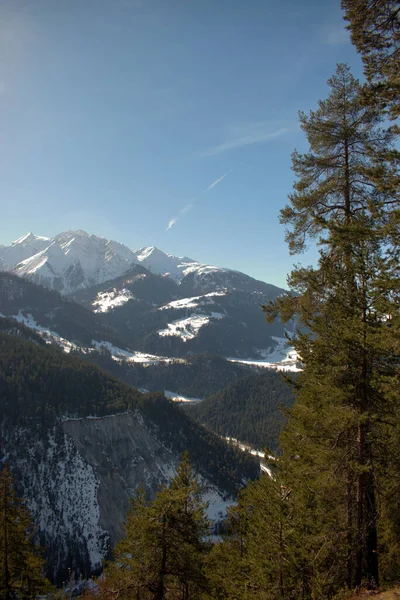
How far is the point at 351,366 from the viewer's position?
1362 cm

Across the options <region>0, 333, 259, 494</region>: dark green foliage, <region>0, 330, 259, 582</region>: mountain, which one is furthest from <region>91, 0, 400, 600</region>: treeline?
<region>0, 333, 259, 494</region>: dark green foliage

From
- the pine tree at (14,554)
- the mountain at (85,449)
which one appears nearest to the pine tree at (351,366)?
the pine tree at (14,554)

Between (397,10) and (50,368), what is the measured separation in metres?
188

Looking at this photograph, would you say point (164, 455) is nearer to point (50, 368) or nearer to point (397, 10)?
Result: point (50, 368)

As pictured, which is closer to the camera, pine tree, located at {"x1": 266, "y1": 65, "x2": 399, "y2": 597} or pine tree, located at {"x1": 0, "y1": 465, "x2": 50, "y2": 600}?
pine tree, located at {"x1": 266, "y1": 65, "x2": 399, "y2": 597}

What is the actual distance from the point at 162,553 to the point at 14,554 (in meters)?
11.7

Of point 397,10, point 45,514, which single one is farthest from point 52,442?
point 397,10

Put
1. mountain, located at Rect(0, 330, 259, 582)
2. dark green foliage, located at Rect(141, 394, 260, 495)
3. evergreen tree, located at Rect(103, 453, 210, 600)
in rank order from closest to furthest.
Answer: evergreen tree, located at Rect(103, 453, 210, 600), mountain, located at Rect(0, 330, 259, 582), dark green foliage, located at Rect(141, 394, 260, 495)

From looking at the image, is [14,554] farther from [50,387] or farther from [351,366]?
[50,387]

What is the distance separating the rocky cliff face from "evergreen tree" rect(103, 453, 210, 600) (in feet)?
291

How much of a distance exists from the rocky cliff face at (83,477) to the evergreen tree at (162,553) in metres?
88.6

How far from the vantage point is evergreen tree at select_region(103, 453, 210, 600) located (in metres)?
16.5

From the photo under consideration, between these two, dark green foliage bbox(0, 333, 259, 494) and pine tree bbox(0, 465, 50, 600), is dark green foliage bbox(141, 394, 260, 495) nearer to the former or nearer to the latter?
dark green foliage bbox(0, 333, 259, 494)

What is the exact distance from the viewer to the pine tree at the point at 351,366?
1221 centimetres
